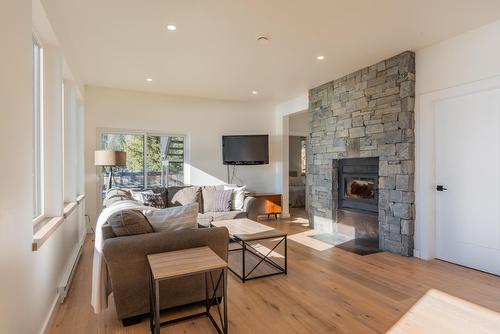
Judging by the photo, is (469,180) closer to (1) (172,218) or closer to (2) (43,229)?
(1) (172,218)

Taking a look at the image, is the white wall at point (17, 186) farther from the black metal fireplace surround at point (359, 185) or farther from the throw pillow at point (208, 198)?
the black metal fireplace surround at point (359, 185)

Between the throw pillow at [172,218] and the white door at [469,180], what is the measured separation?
3.23 meters

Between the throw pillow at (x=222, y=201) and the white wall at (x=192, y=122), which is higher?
the white wall at (x=192, y=122)

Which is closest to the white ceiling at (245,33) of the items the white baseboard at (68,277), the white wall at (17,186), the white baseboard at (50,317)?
the white wall at (17,186)

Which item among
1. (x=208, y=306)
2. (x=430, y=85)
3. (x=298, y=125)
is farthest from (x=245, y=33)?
(x=298, y=125)

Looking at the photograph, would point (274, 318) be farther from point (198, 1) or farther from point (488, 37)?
point (488, 37)

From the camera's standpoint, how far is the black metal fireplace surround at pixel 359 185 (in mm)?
4583

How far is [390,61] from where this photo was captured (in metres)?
4.09

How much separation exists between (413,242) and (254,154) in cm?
352

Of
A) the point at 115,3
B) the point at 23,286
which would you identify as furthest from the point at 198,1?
the point at 23,286

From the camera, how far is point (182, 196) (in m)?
4.98

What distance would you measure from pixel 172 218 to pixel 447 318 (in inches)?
93.3

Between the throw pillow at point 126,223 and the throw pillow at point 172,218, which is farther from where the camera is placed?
the throw pillow at point 172,218

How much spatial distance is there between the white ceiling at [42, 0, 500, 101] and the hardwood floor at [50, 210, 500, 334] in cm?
271
